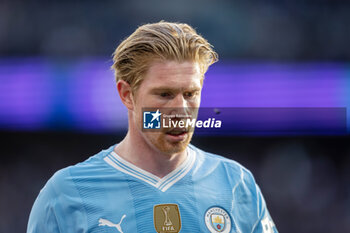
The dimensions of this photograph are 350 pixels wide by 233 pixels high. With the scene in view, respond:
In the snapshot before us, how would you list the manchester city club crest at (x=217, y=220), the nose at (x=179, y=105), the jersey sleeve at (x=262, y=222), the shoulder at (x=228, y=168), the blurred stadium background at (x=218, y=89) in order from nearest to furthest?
the nose at (x=179, y=105)
the manchester city club crest at (x=217, y=220)
the jersey sleeve at (x=262, y=222)
the shoulder at (x=228, y=168)
the blurred stadium background at (x=218, y=89)

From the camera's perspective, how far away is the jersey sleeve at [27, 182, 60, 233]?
2518mm

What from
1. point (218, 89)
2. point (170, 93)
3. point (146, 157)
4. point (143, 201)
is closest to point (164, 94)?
point (170, 93)

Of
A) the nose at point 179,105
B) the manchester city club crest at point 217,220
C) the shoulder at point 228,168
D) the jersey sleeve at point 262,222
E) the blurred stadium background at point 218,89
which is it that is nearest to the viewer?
the nose at point 179,105

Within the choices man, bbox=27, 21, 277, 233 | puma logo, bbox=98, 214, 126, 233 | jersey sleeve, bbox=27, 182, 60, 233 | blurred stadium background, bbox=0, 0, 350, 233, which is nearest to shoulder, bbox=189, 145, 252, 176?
man, bbox=27, 21, 277, 233

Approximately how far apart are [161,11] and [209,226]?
219 inches

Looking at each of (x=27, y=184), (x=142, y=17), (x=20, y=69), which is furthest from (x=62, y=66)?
(x=27, y=184)

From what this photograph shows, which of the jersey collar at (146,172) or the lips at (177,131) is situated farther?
the jersey collar at (146,172)

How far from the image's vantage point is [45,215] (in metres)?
2.54

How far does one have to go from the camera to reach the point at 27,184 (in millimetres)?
7812

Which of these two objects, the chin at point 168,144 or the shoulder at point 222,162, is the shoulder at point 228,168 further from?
the chin at point 168,144

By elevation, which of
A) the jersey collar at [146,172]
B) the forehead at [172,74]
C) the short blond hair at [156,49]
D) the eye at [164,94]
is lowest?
the jersey collar at [146,172]

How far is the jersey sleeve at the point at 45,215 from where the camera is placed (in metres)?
2.52

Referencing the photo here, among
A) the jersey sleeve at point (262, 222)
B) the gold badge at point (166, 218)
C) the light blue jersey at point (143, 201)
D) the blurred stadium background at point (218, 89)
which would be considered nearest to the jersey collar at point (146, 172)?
the light blue jersey at point (143, 201)

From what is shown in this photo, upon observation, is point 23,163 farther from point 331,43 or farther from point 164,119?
point 164,119
